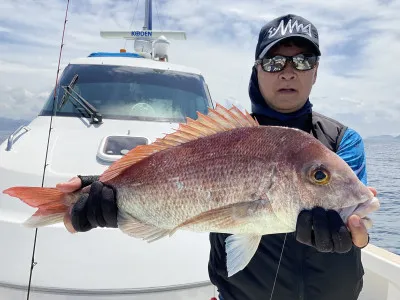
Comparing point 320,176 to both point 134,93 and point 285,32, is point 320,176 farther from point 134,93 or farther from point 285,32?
point 134,93

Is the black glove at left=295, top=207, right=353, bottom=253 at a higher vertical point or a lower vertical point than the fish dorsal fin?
lower

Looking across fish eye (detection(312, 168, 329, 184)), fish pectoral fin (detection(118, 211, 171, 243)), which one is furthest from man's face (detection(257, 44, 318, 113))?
fish pectoral fin (detection(118, 211, 171, 243))

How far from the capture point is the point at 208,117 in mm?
1822

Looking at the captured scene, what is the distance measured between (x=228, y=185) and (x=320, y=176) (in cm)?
38

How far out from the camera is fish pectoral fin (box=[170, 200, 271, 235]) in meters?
1.60

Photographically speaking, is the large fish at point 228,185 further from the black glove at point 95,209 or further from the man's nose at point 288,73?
the man's nose at point 288,73

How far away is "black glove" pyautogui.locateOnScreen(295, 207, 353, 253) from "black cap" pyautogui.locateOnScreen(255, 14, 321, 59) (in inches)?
A: 35.2

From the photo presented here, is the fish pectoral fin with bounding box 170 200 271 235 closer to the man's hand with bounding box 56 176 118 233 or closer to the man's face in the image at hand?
the man's hand with bounding box 56 176 118 233

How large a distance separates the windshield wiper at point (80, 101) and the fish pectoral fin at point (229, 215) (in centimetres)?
278

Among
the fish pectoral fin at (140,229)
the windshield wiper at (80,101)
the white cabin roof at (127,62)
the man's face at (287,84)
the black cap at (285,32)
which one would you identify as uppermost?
the white cabin roof at (127,62)

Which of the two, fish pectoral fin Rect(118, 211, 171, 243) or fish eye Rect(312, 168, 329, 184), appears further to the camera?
fish pectoral fin Rect(118, 211, 171, 243)

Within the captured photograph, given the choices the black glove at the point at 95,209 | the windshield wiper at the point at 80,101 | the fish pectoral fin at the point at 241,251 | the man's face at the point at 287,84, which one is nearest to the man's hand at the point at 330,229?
the fish pectoral fin at the point at 241,251

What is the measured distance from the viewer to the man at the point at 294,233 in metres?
1.89

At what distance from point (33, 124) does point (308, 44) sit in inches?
130
